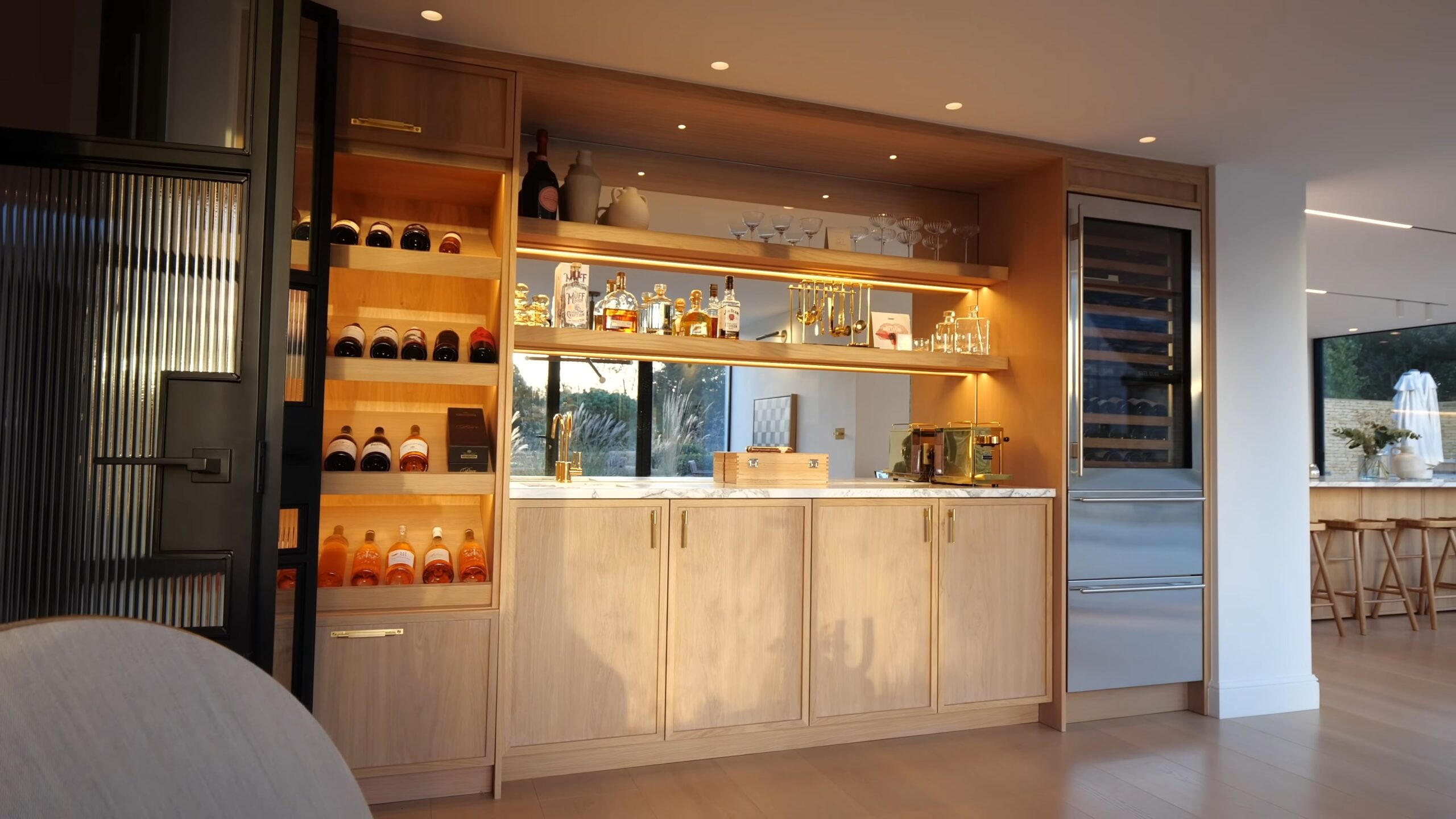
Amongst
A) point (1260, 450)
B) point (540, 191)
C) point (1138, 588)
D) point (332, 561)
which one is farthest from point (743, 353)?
point (1260, 450)

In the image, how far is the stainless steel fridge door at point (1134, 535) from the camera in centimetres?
359

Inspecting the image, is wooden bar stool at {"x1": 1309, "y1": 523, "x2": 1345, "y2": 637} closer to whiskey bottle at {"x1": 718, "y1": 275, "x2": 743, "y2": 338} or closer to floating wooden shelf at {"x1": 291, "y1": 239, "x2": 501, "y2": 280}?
whiskey bottle at {"x1": 718, "y1": 275, "x2": 743, "y2": 338}

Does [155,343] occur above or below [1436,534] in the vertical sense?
above

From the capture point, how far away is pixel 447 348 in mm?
2896

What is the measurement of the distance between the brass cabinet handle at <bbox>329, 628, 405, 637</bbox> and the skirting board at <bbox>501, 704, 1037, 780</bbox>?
0.56 meters

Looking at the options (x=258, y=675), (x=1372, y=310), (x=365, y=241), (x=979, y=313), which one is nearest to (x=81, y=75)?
(x=365, y=241)

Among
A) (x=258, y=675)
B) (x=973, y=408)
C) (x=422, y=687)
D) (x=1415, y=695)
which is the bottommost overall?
(x=1415, y=695)

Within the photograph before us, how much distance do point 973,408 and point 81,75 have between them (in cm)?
343

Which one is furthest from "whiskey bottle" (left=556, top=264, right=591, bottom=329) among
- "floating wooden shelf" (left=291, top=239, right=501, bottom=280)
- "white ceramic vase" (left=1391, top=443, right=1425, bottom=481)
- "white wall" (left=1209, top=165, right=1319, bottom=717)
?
"white ceramic vase" (left=1391, top=443, right=1425, bottom=481)

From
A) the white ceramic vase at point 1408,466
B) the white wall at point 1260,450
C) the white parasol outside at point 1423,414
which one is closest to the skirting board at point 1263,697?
the white wall at point 1260,450

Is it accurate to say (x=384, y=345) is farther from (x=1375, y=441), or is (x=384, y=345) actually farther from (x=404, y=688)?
(x=1375, y=441)

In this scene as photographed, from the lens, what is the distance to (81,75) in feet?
7.11

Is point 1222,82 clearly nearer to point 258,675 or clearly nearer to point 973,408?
point 973,408

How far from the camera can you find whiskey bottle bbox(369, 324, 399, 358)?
2820 mm
